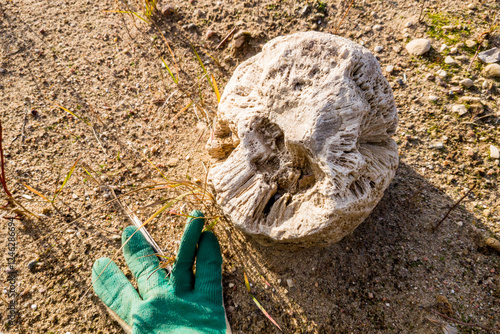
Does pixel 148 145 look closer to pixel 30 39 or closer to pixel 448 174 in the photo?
pixel 30 39

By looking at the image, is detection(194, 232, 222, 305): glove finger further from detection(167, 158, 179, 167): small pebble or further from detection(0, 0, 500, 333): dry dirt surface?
detection(167, 158, 179, 167): small pebble

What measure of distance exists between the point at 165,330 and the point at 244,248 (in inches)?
31.7

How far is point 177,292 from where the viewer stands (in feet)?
7.27

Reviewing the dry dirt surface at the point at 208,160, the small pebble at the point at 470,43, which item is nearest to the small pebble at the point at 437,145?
the dry dirt surface at the point at 208,160

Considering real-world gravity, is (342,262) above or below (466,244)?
above

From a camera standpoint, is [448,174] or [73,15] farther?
[73,15]

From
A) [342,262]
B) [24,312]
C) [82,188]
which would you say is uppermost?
[82,188]

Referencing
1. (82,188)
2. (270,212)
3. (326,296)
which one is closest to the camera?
(270,212)

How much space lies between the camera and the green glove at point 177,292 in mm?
2133

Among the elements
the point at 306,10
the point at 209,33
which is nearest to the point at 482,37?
the point at 306,10

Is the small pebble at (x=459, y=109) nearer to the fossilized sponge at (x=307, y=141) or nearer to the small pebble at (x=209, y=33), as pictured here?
the fossilized sponge at (x=307, y=141)

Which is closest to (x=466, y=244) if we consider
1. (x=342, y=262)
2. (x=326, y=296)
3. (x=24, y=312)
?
(x=342, y=262)

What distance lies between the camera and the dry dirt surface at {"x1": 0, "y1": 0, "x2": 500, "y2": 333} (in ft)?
6.86

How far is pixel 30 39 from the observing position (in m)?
3.08
